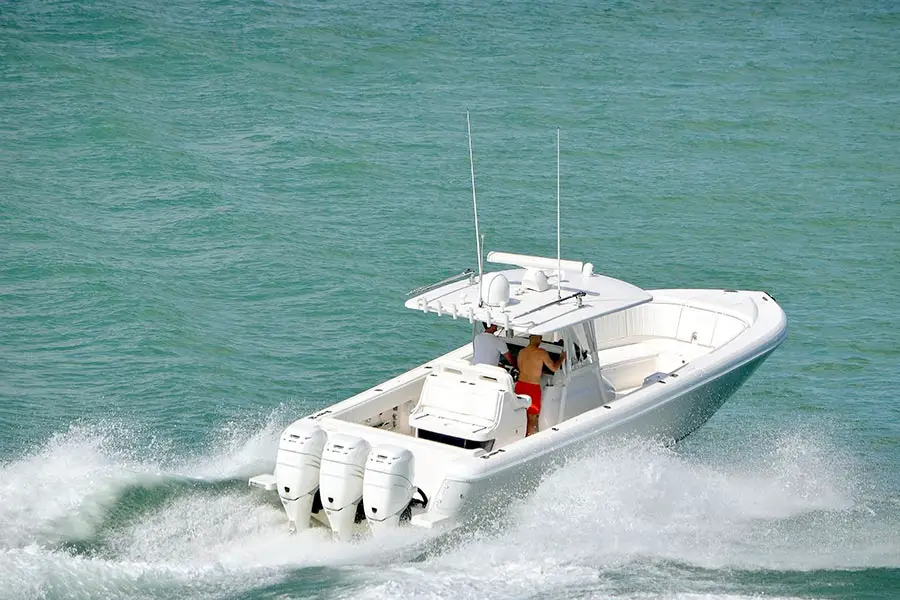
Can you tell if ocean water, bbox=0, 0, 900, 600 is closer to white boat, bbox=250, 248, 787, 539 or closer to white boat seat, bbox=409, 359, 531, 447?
white boat, bbox=250, 248, 787, 539

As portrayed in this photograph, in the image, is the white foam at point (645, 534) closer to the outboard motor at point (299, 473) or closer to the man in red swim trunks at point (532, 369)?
the man in red swim trunks at point (532, 369)

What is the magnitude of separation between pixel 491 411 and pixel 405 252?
7824 millimetres

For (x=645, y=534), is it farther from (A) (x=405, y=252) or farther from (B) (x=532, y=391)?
(A) (x=405, y=252)

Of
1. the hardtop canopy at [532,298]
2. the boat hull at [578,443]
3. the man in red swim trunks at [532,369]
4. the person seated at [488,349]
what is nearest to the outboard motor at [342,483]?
the boat hull at [578,443]

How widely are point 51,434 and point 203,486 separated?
2761mm

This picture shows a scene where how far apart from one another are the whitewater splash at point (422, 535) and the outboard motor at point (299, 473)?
16 centimetres

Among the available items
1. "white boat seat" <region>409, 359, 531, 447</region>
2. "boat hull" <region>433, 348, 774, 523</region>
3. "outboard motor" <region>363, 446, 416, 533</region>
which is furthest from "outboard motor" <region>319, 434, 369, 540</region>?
"white boat seat" <region>409, 359, 531, 447</region>

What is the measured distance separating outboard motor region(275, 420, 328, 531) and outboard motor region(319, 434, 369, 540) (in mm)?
149

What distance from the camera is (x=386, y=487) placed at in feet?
30.7

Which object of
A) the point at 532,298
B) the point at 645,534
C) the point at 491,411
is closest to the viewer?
the point at 645,534

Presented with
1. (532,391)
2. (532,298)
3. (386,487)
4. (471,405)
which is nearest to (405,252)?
(532,298)

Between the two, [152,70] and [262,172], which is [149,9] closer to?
[152,70]

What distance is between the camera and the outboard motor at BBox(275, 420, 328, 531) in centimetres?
966

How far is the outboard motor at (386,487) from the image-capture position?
368 inches
